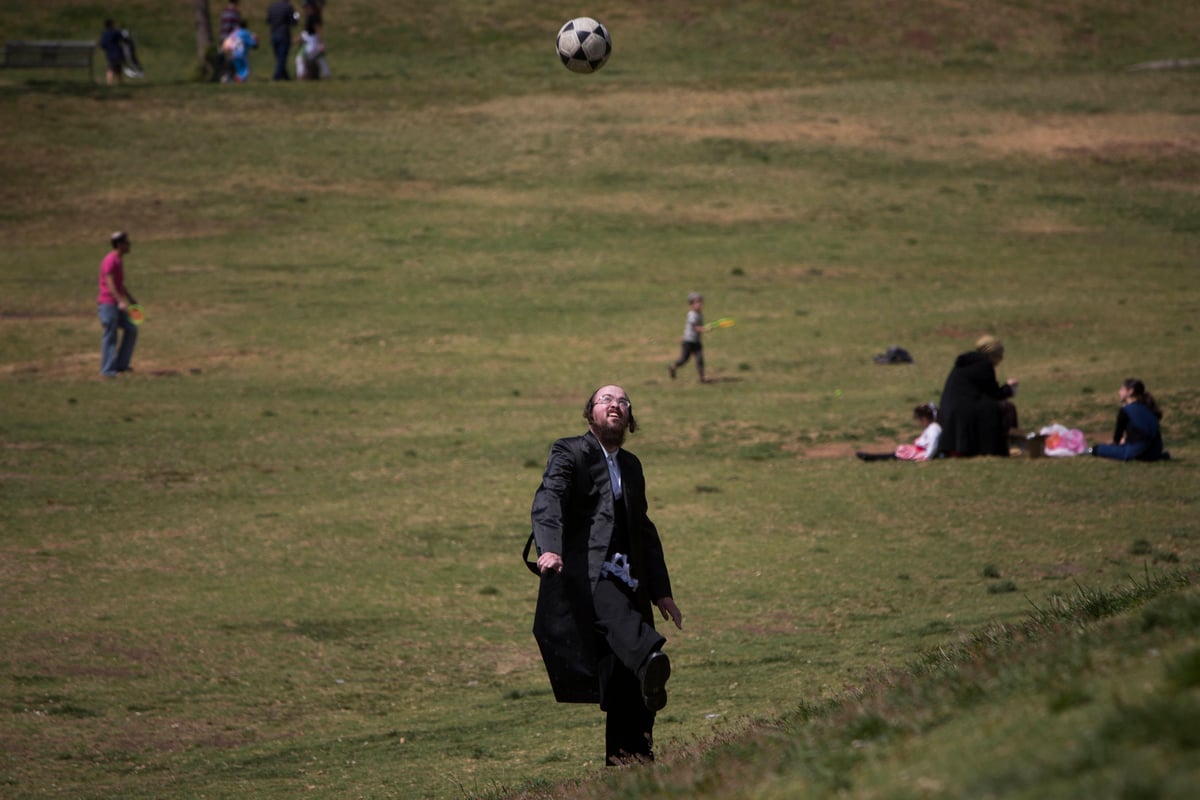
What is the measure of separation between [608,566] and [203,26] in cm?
4549

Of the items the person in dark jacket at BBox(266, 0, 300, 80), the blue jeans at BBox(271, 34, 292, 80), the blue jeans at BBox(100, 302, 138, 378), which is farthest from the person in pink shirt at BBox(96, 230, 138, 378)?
the blue jeans at BBox(271, 34, 292, 80)

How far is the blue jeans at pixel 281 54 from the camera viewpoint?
4853 centimetres

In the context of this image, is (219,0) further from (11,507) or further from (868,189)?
(11,507)

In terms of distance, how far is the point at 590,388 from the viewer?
960 inches

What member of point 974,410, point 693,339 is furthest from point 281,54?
point 974,410

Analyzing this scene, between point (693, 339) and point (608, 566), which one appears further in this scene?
point (693, 339)

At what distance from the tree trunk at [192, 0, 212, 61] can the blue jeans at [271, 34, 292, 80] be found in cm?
223

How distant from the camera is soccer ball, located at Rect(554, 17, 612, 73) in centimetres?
1908

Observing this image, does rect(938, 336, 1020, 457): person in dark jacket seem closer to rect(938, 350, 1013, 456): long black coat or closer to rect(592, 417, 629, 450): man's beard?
rect(938, 350, 1013, 456): long black coat

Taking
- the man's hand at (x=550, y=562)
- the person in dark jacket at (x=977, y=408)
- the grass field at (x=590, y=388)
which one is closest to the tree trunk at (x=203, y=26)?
the grass field at (x=590, y=388)

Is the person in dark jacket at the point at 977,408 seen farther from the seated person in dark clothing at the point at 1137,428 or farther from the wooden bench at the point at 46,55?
the wooden bench at the point at 46,55

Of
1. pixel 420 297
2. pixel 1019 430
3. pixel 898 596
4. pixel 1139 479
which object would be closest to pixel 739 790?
pixel 898 596

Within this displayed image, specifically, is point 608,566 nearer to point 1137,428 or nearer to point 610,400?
point 610,400

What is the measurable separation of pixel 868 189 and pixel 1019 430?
21394mm
